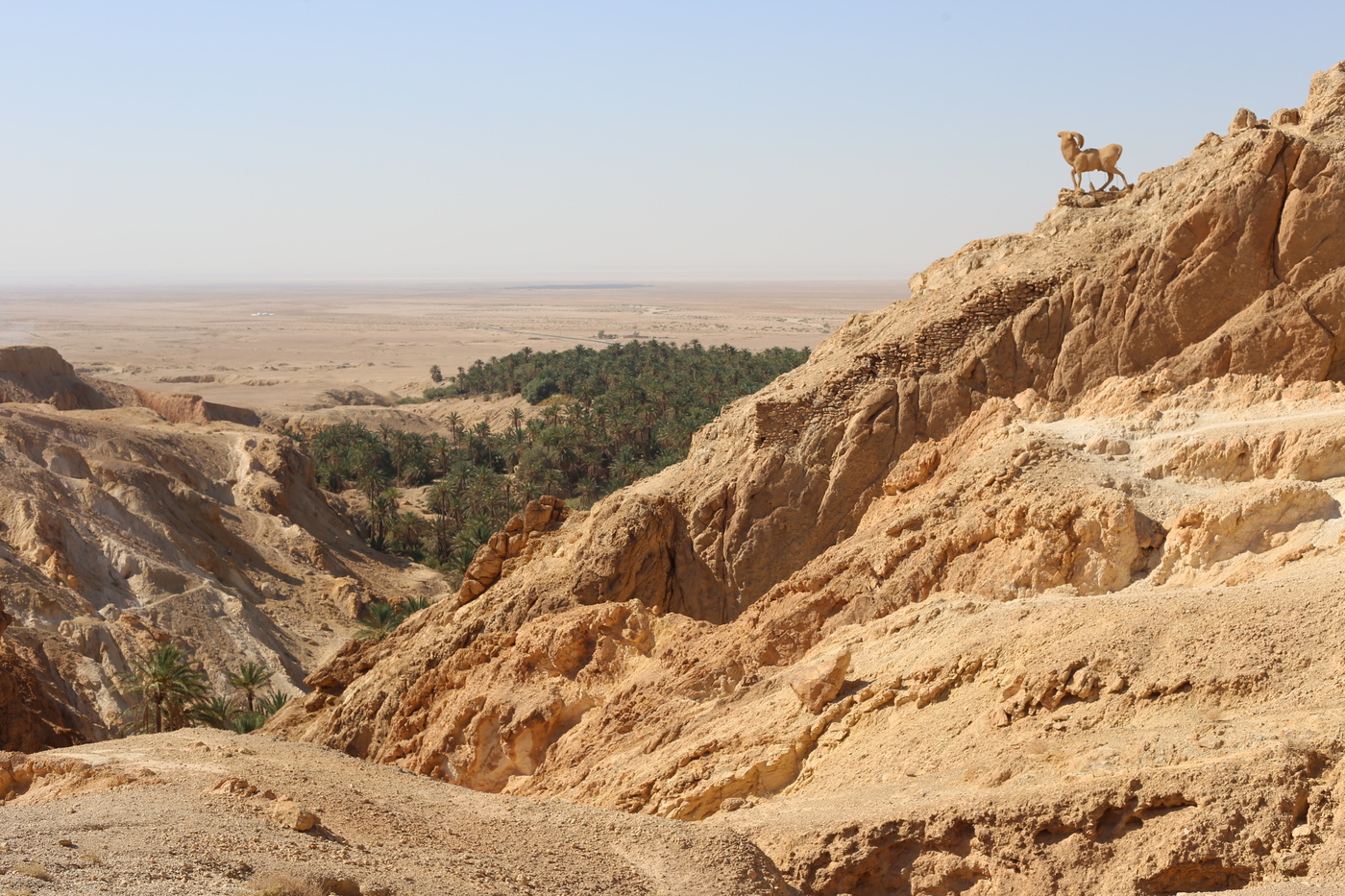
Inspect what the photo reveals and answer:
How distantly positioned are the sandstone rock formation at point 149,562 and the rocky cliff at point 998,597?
12.2 m

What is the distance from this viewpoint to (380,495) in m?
58.6

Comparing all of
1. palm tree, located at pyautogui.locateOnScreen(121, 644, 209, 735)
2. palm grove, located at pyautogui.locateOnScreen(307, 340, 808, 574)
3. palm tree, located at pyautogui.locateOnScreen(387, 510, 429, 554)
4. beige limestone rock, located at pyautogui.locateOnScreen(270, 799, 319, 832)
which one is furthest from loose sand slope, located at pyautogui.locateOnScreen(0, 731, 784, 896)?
palm tree, located at pyautogui.locateOnScreen(387, 510, 429, 554)

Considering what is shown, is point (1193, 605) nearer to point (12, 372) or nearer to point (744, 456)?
point (744, 456)

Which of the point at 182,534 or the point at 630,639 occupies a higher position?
the point at 630,639

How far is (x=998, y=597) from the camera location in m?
13.1

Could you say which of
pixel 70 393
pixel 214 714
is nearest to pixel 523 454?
pixel 70 393

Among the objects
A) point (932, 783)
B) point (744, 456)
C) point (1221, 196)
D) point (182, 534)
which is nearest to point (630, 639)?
point (744, 456)

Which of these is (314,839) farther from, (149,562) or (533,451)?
(533,451)

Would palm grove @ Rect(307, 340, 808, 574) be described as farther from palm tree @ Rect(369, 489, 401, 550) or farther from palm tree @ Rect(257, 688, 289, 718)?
palm tree @ Rect(257, 688, 289, 718)

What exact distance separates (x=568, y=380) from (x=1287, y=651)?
76.5 metres

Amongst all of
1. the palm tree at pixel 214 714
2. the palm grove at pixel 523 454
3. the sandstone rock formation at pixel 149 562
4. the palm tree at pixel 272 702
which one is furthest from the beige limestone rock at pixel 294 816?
the palm grove at pixel 523 454

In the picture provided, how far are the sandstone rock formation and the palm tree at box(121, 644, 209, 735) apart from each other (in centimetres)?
72

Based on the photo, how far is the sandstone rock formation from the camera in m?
29.8

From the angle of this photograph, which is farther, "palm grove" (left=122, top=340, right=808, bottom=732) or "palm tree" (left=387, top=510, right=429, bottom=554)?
"palm tree" (left=387, top=510, right=429, bottom=554)
